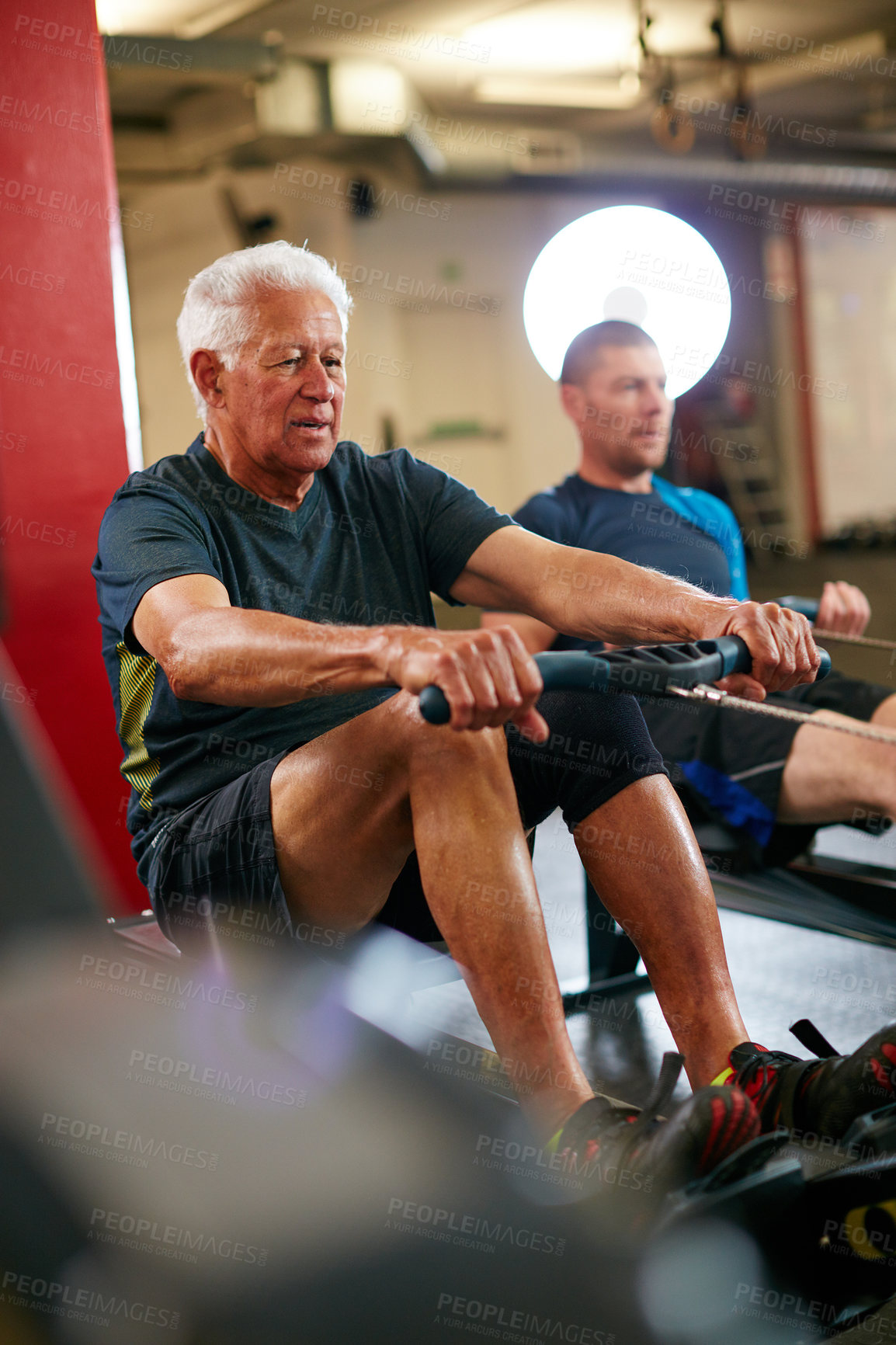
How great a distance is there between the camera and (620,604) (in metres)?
1.60

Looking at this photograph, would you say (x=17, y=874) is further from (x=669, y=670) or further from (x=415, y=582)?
(x=415, y=582)

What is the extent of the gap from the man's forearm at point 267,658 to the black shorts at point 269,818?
14 cm

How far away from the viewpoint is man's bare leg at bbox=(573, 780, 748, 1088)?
127cm

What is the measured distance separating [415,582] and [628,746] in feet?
1.80

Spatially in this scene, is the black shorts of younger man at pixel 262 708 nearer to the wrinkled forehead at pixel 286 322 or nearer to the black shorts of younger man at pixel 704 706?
the wrinkled forehead at pixel 286 322

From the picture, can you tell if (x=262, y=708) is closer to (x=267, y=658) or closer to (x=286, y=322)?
(x=267, y=658)

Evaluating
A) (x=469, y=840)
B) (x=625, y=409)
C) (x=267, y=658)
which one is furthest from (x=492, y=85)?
(x=469, y=840)

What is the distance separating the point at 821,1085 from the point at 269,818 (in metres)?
0.66

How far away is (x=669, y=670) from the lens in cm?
119

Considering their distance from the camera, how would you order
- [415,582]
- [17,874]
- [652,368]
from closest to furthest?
[17,874] < [415,582] < [652,368]

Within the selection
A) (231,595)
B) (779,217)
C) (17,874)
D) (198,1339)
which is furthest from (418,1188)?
(779,217)

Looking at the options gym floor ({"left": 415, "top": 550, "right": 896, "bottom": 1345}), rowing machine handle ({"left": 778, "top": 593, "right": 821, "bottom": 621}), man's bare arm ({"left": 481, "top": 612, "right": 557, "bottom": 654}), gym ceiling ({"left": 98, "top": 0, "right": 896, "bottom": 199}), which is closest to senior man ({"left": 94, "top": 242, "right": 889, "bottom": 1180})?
gym floor ({"left": 415, "top": 550, "right": 896, "bottom": 1345})

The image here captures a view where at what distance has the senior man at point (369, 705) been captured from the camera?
1.17 metres

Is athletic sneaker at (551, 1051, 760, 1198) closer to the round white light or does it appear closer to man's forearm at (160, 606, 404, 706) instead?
man's forearm at (160, 606, 404, 706)
